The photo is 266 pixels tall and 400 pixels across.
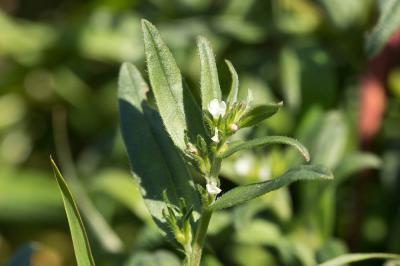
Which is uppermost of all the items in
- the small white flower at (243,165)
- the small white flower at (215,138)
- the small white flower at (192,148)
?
the small white flower at (215,138)

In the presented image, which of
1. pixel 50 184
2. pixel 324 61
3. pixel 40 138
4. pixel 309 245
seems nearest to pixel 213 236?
pixel 309 245

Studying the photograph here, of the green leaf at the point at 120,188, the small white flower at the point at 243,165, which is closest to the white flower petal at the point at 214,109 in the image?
the small white flower at the point at 243,165

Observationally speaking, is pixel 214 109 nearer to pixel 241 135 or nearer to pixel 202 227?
pixel 202 227

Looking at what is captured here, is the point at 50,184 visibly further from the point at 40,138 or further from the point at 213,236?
the point at 213,236

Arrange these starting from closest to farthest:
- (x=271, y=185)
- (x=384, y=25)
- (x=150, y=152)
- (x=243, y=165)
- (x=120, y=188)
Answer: (x=271, y=185) < (x=150, y=152) < (x=384, y=25) < (x=243, y=165) < (x=120, y=188)

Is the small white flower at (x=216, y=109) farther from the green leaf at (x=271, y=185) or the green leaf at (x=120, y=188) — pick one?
the green leaf at (x=120, y=188)


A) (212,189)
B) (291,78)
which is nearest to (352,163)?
(291,78)

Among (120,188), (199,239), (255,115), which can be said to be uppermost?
(255,115)

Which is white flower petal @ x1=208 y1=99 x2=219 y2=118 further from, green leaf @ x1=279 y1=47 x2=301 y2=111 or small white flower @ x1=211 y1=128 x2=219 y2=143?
green leaf @ x1=279 y1=47 x2=301 y2=111
